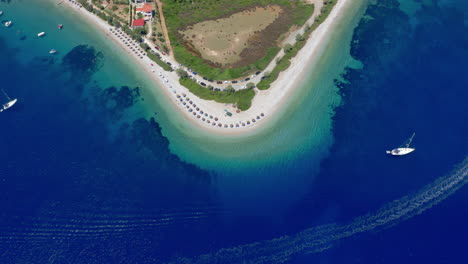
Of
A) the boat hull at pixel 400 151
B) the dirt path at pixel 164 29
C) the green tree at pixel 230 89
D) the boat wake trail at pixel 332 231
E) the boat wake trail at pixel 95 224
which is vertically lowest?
the boat wake trail at pixel 95 224

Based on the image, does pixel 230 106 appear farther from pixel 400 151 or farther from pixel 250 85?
pixel 400 151

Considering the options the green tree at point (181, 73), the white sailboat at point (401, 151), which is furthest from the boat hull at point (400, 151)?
the green tree at point (181, 73)

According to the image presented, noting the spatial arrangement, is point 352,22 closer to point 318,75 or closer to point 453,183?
point 318,75

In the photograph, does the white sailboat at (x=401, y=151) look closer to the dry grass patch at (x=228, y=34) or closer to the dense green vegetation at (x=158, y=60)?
the dry grass patch at (x=228, y=34)

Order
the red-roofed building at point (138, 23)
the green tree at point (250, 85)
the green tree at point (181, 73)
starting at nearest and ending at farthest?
the green tree at point (250, 85), the green tree at point (181, 73), the red-roofed building at point (138, 23)

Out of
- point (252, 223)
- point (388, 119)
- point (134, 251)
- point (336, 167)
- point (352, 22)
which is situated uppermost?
point (352, 22)

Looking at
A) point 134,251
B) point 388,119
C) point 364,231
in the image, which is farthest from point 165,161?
point 388,119

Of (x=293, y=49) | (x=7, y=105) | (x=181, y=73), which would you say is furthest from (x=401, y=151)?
(x=7, y=105)
